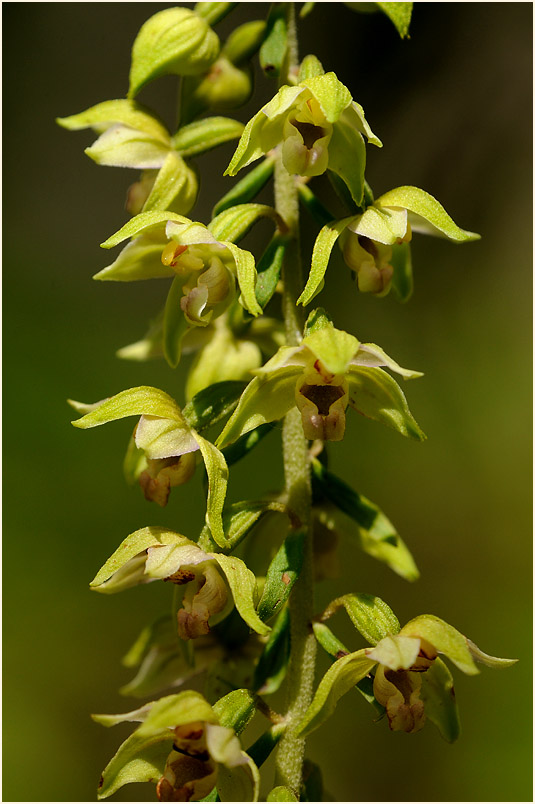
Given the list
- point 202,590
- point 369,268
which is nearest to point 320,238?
point 369,268

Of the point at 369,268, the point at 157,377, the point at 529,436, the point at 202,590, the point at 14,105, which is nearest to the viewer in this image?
the point at 202,590

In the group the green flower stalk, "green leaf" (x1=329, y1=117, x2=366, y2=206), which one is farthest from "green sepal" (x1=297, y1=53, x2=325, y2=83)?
"green leaf" (x1=329, y1=117, x2=366, y2=206)

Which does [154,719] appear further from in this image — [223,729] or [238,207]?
[238,207]

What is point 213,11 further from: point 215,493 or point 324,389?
point 215,493

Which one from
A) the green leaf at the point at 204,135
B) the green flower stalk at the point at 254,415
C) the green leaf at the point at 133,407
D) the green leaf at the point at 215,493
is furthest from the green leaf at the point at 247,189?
the green leaf at the point at 215,493

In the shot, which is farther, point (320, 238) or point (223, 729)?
point (320, 238)

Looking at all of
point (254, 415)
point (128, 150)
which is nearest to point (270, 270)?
point (254, 415)

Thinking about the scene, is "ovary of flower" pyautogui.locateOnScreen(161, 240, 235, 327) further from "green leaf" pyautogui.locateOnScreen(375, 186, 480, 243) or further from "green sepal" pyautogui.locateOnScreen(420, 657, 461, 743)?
"green sepal" pyautogui.locateOnScreen(420, 657, 461, 743)
